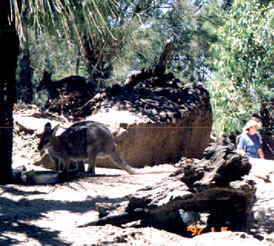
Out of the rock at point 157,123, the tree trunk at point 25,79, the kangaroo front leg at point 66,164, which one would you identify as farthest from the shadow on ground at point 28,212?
the tree trunk at point 25,79

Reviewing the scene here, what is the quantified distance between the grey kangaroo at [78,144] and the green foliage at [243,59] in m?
2.10

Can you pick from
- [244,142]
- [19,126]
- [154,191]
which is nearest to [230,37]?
[244,142]

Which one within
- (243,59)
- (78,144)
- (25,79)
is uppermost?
(25,79)

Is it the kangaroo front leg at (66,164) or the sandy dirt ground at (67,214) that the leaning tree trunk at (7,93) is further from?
the kangaroo front leg at (66,164)

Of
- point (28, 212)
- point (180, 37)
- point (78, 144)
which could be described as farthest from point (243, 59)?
point (180, 37)

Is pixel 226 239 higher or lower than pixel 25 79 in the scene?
lower

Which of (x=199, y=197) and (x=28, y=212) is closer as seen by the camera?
(x=199, y=197)

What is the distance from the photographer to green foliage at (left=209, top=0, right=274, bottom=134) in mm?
7074

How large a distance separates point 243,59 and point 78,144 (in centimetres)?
320

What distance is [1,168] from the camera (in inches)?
286

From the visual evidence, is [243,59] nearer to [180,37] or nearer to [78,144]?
[78,144]

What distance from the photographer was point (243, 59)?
297 inches

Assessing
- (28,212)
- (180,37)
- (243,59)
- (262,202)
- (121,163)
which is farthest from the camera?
(180,37)

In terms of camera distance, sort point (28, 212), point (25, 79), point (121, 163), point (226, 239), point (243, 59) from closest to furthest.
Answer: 1. point (226, 239)
2. point (28, 212)
3. point (243, 59)
4. point (121, 163)
5. point (25, 79)
